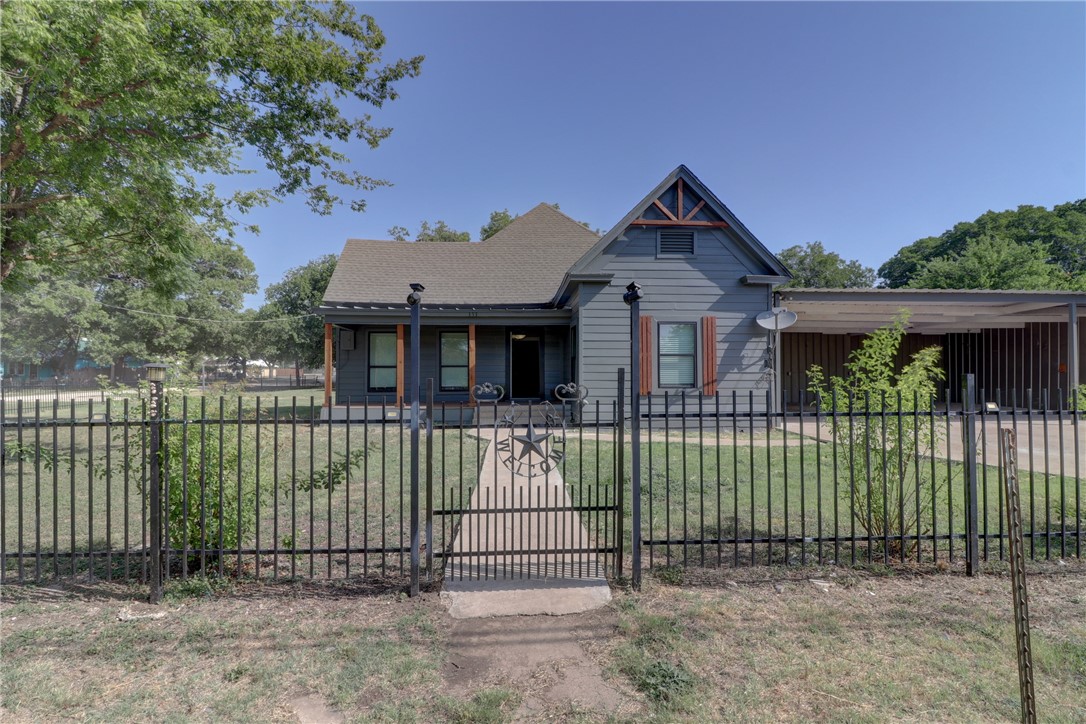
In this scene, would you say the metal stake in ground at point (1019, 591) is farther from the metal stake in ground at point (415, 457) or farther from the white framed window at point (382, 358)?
the white framed window at point (382, 358)

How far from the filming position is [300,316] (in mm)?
35375

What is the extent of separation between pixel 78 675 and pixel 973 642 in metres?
4.99

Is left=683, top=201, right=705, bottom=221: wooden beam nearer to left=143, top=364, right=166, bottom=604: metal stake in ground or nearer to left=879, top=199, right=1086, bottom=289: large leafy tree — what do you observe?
left=143, top=364, right=166, bottom=604: metal stake in ground

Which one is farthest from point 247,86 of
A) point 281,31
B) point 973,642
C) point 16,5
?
point 973,642

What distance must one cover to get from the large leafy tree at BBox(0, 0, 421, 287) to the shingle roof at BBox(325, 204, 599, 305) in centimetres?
500

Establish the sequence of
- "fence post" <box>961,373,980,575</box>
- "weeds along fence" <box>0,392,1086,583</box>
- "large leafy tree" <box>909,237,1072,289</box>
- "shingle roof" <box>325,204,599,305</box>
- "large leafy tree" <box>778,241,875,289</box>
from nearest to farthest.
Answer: "weeds along fence" <box>0,392,1086,583</box> < "fence post" <box>961,373,980,575</box> < "shingle roof" <box>325,204,599,305</box> < "large leafy tree" <box>909,237,1072,289</box> < "large leafy tree" <box>778,241,875,289</box>

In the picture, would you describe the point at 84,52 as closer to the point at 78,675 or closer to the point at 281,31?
Result: the point at 281,31

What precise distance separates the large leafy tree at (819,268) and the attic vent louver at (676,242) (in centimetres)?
4183

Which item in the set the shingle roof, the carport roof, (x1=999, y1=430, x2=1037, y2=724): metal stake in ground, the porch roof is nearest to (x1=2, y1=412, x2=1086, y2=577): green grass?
(x1=999, y1=430, x2=1037, y2=724): metal stake in ground

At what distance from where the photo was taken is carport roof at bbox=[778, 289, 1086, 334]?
11.4 m

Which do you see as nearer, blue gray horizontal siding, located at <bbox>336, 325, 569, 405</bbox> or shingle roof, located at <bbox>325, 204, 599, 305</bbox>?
blue gray horizontal siding, located at <bbox>336, 325, 569, 405</bbox>

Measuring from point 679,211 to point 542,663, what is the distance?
10675 mm

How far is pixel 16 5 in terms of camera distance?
4.22 metres

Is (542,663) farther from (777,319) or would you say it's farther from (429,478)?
(777,319)
